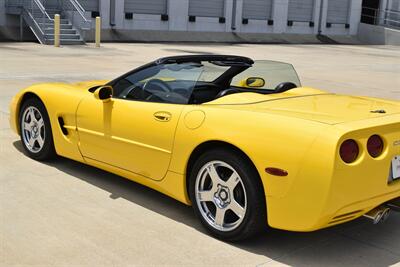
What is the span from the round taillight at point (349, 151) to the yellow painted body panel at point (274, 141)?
0.04 meters

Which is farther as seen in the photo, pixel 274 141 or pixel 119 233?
pixel 119 233

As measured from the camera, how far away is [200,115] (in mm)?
3920

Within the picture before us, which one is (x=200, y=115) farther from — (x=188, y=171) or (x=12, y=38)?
(x=12, y=38)

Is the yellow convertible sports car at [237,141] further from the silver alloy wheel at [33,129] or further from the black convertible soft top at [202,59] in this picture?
the silver alloy wheel at [33,129]

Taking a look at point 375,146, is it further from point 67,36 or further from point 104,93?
point 67,36

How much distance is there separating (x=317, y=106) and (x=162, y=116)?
1.14 metres

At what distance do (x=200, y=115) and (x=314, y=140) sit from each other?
93 centimetres

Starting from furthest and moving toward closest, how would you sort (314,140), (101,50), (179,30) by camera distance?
(179,30) < (101,50) < (314,140)

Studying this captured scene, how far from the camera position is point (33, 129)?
5.46 meters

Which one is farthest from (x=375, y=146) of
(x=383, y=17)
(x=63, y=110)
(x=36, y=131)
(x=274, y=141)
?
(x=383, y=17)

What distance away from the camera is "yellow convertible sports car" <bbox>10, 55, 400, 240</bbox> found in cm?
333

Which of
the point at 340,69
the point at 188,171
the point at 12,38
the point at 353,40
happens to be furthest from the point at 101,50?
the point at 353,40

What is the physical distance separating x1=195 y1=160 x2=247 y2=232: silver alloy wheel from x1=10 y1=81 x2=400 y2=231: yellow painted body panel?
7.0 inches

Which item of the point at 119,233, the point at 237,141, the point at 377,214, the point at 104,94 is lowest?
the point at 119,233
